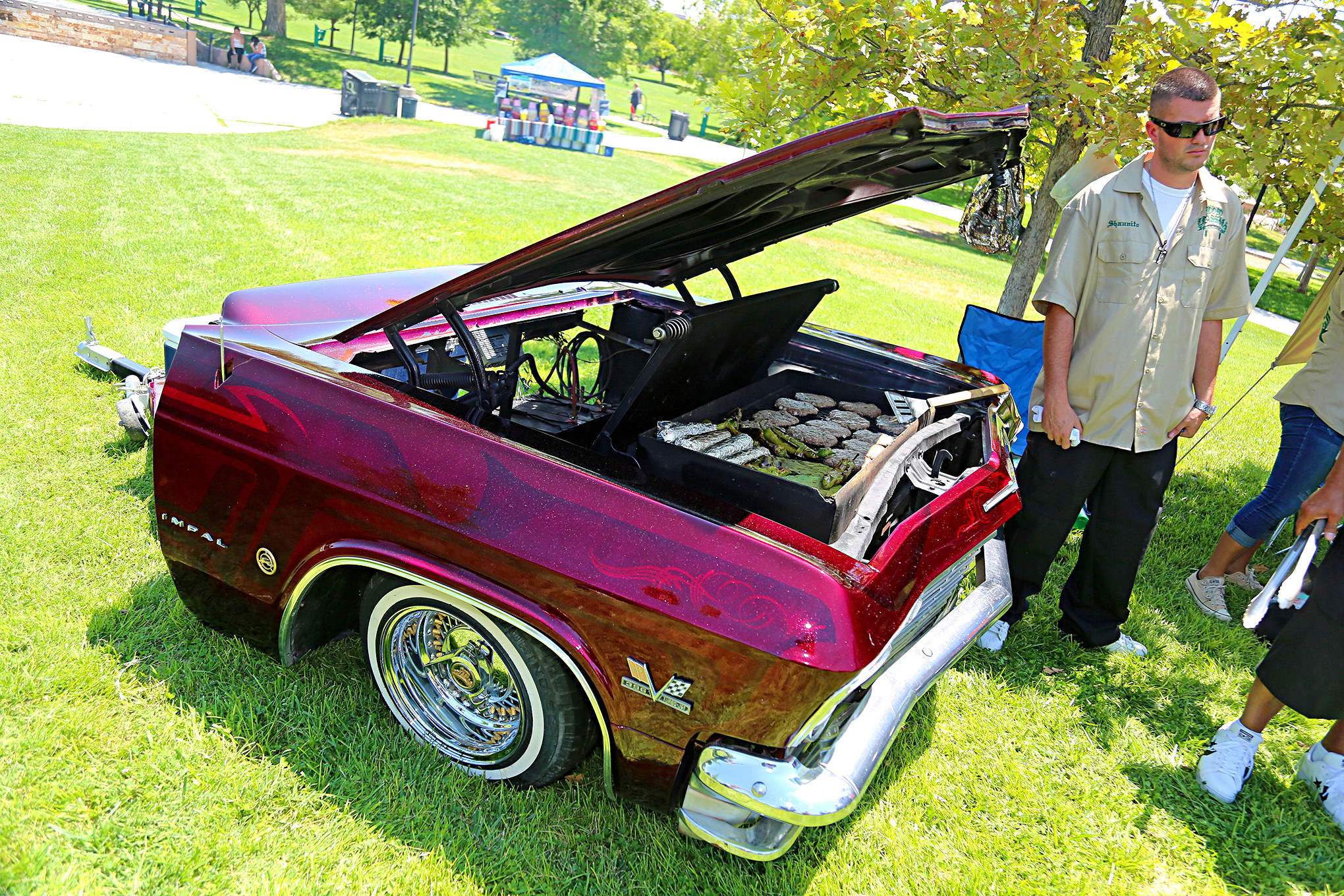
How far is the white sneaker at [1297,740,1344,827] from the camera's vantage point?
272cm

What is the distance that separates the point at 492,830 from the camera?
2244 millimetres

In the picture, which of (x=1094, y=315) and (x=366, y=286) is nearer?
(x=1094, y=315)

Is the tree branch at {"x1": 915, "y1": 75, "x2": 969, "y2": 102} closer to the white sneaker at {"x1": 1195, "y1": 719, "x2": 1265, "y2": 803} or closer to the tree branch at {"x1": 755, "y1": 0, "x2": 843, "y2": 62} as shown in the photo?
the tree branch at {"x1": 755, "y1": 0, "x2": 843, "y2": 62}

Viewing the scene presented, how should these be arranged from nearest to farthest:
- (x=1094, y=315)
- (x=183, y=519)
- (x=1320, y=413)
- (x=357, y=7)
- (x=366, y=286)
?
(x=183, y=519) → (x=1094, y=315) → (x=366, y=286) → (x=1320, y=413) → (x=357, y=7)

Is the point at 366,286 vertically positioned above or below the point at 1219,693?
above

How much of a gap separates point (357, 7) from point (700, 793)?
141 feet

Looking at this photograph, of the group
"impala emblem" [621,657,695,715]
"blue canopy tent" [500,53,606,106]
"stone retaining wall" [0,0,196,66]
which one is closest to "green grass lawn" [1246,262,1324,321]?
"impala emblem" [621,657,695,715]

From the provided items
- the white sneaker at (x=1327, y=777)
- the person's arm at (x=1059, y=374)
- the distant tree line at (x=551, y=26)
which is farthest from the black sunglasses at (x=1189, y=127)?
the distant tree line at (x=551, y=26)

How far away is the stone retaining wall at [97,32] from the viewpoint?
2822cm

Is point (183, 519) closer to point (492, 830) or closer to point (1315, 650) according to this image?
point (492, 830)

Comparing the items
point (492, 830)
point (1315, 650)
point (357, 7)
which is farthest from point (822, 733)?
point (357, 7)

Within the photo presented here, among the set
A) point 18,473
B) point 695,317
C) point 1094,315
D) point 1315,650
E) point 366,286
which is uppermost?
point 1094,315

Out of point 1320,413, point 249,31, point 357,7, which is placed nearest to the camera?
point 1320,413

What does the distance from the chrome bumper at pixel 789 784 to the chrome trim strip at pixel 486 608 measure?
236 millimetres
